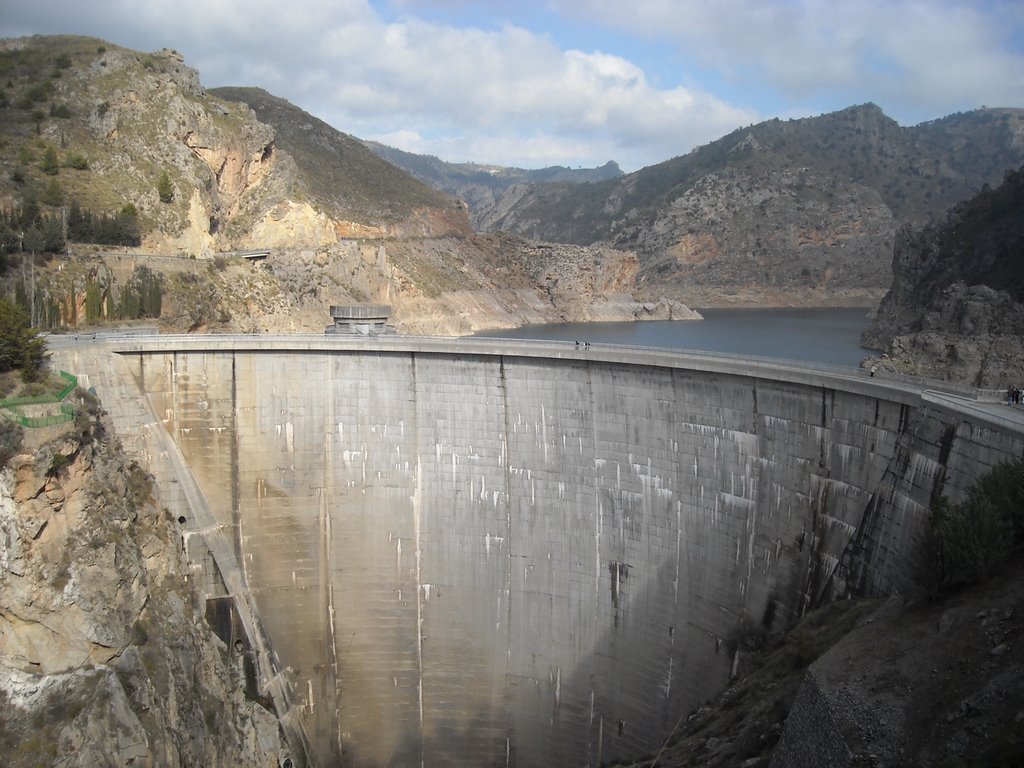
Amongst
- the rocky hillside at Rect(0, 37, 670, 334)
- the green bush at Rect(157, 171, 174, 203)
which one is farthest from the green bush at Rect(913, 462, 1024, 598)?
the green bush at Rect(157, 171, 174, 203)

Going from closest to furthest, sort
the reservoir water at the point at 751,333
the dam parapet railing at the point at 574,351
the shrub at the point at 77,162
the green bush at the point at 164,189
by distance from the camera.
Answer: the dam parapet railing at the point at 574,351 → the shrub at the point at 77,162 → the green bush at the point at 164,189 → the reservoir water at the point at 751,333

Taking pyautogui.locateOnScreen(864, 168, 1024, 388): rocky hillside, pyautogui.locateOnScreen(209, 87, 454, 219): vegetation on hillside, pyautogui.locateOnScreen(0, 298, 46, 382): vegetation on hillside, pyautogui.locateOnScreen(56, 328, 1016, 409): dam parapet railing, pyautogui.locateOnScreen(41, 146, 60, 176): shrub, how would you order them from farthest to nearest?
pyautogui.locateOnScreen(209, 87, 454, 219): vegetation on hillside
pyautogui.locateOnScreen(864, 168, 1024, 388): rocky hillside
pyautogui.locateOnScreen(41, 146, 60, 176): shrub
pyautogui.locateOnScreen(0, 298, 46, 382): vegetation on hillside
pyautogui.locateOnScreen(56, 328, 1016, 409): dam parapet railing

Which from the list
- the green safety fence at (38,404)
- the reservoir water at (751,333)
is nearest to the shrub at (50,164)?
the green safety fence at (38,404)

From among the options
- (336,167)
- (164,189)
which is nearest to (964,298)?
(164,189)

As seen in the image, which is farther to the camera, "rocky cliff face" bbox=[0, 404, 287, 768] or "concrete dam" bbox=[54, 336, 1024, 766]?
"concrete dam" bbox=[54, 336, 1024, 766]

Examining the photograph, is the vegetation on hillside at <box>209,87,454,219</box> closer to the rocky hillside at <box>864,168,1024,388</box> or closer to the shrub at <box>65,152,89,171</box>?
the shrub at <box>65,152,89,171</box>

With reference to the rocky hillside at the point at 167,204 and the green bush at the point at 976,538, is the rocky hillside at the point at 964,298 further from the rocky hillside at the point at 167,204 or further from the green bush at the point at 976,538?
the rocky hillside at the point at 167,204
